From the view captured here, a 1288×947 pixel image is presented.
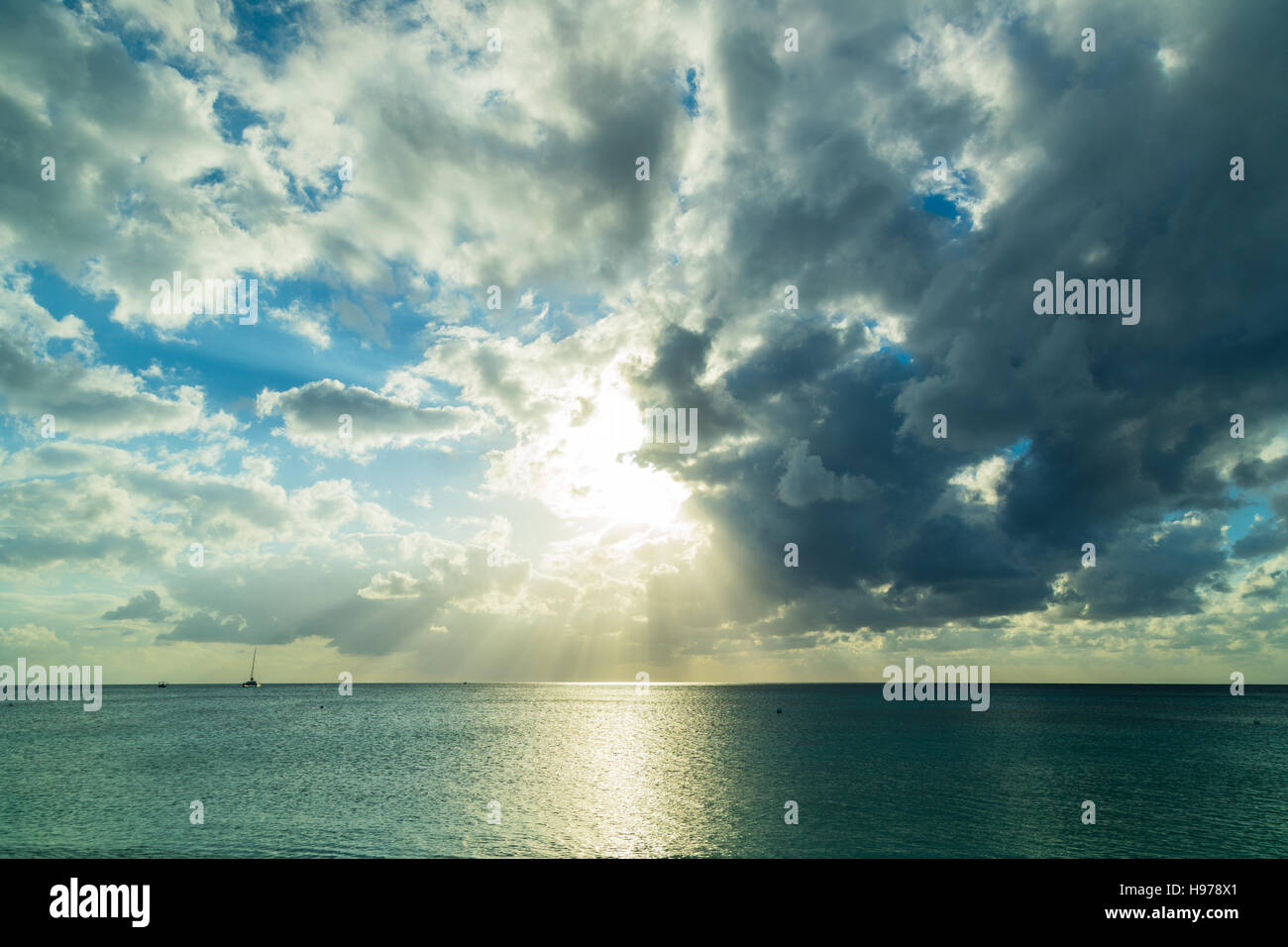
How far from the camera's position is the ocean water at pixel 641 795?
1494 inches

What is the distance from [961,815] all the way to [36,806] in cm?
6795

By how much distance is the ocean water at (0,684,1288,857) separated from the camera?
37938 mm

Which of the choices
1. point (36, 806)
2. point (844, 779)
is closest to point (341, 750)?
point (36, 806)

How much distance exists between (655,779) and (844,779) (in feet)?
57.9

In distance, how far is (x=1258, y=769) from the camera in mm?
70500

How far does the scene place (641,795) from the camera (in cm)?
5325

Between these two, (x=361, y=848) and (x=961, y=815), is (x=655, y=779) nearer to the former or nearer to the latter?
(x=961, y=815)
